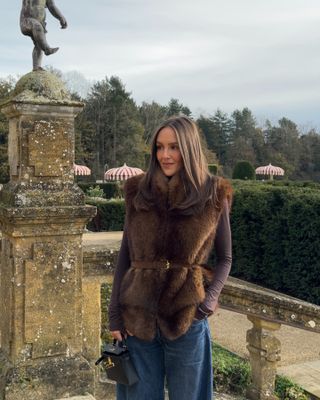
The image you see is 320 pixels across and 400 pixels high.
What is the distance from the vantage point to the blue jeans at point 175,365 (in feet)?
7.61

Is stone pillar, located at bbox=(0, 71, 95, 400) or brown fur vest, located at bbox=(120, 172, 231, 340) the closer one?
brown fur vest, located at bbox=(120, 172, 231, 340)

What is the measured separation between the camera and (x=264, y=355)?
3.92 meters

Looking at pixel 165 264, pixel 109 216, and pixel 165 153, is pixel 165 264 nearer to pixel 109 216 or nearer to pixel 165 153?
pixel 165 153

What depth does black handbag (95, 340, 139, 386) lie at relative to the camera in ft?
7.63

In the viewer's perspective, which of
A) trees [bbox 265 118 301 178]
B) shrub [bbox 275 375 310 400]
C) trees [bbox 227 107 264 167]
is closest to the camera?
shrub [bbox 275 375 310 400]

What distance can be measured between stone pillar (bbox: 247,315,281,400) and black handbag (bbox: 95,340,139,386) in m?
1.83

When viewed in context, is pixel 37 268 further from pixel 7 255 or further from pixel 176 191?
pixel 176 191

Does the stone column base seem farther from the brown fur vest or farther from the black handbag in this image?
the brown fur vest

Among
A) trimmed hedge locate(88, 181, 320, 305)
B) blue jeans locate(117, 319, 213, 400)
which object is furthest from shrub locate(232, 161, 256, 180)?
blue jeans locate(117, 319, 213, 400)

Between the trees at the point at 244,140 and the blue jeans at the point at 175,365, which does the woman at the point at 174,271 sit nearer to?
the blue jeans at the point at 175,365

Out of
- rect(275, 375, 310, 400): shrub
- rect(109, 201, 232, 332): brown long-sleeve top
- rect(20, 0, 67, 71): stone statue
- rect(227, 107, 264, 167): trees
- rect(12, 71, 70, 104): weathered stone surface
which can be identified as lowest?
rect(275, 375, 310, 400): shrub

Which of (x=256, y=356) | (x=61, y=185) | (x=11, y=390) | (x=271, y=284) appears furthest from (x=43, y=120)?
(x=271, y=284)

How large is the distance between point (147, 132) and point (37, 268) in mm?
46556

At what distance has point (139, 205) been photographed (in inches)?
95.4
